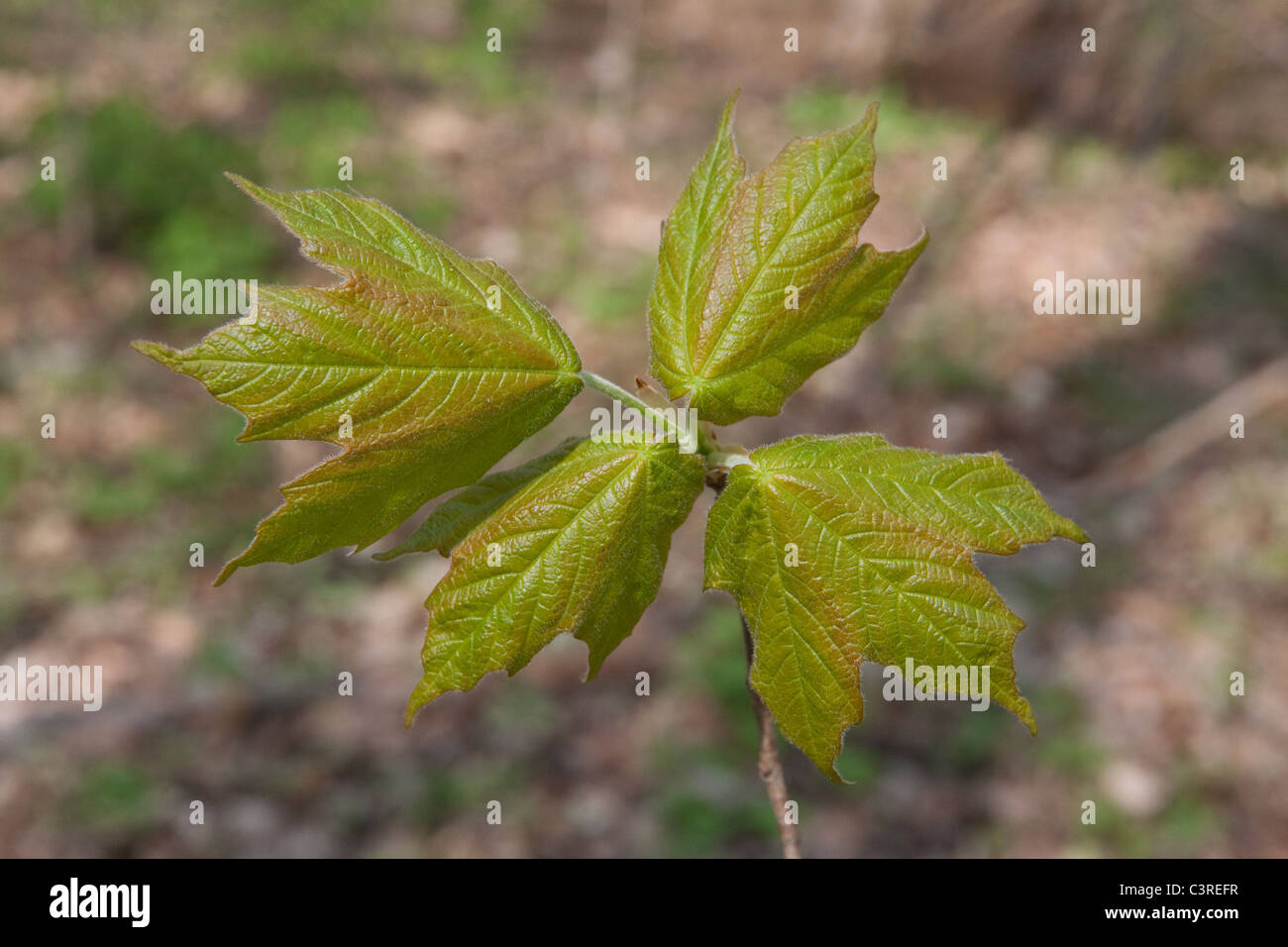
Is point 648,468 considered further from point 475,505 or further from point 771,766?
point 771,766

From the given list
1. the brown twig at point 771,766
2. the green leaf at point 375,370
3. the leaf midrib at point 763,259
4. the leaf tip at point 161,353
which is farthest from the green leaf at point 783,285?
the leaf tip at point 161,353

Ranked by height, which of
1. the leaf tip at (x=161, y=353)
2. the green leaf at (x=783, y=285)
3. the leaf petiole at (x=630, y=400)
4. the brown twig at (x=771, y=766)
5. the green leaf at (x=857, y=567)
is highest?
the green leaf at (x=783, y=285)

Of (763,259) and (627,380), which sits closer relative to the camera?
(763,259)

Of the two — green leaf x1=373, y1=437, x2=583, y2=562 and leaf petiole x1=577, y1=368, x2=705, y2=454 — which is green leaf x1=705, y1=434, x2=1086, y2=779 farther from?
green leaf x1=373, y1=437, x2=583, y2=562

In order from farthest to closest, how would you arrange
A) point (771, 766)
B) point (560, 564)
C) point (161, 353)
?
point (771, 766), point (560, 564), point (161, 353)

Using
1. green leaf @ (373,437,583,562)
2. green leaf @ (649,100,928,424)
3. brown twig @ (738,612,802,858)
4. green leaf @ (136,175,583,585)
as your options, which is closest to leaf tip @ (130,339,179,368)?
green leaf @ (136,175,583,585)

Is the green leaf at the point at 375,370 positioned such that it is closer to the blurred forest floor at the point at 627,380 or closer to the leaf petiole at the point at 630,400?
the leaf petiole at the point at 630,400

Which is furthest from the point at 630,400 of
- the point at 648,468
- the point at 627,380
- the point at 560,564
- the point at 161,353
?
the point at 627,380
